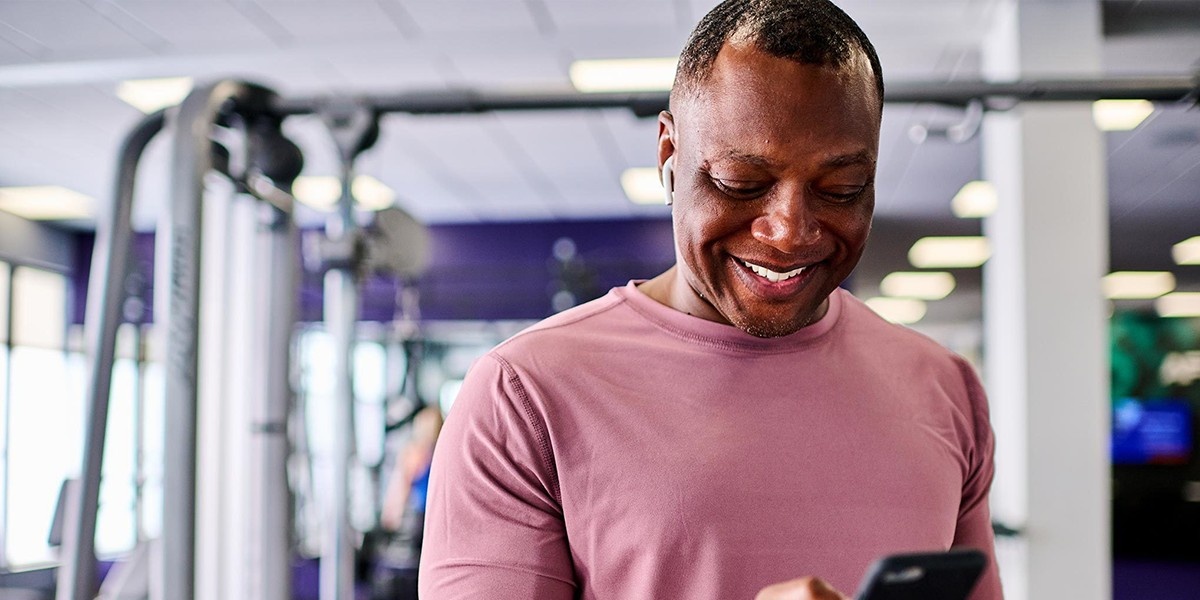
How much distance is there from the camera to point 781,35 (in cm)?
82

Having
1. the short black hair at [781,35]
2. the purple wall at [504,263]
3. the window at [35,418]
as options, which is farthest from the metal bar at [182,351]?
the window at [35,418]

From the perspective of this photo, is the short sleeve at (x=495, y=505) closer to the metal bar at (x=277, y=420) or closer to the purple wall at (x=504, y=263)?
the metal bar at (x=277, y=420)

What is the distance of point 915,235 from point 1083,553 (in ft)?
19.0

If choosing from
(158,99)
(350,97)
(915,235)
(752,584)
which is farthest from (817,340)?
(915,235)

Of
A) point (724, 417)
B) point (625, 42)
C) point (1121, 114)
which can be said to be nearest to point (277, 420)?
point (724, 417)

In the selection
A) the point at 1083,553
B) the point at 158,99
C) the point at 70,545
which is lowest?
the point at 1083,553

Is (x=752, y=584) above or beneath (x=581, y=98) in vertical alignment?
beneath

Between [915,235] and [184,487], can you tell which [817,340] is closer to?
[184,487]

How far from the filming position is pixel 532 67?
4.66m

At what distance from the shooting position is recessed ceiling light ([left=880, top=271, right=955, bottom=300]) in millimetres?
11406

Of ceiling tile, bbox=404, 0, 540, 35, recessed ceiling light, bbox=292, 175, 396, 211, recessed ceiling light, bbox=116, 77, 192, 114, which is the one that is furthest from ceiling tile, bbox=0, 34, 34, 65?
recessed ceiling light, bbox=292, 175, 396, 211

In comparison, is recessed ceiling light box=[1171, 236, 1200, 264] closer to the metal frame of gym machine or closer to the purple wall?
the purple wall

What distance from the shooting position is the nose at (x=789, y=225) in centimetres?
80

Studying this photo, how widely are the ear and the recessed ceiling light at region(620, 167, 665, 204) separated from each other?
5694 mm
